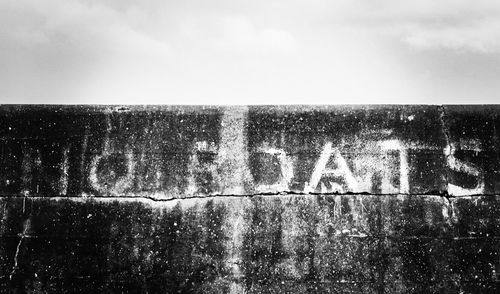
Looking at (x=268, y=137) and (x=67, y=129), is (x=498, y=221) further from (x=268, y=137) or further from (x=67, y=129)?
(x=67, y=129)

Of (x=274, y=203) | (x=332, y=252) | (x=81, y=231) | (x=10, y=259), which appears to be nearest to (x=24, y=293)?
(x=10, y=259)

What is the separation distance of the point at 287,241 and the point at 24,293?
2001 mm

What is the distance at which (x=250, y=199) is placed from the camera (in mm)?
3314

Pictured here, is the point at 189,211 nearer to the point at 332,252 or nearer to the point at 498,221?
the point at 332,252

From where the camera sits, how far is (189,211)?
3.30m

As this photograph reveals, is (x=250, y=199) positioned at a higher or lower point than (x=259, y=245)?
higher

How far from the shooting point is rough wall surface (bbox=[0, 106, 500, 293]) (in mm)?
3229

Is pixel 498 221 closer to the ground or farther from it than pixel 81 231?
farther from it

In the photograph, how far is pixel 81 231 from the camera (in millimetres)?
3293

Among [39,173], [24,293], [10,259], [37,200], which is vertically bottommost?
[24,293]

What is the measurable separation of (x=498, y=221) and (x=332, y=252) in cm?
127

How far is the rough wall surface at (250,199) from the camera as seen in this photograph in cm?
323

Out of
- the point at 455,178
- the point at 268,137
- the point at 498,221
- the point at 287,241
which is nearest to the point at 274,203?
the point at 287,241

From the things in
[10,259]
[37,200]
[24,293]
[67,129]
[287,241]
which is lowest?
[24,293]
